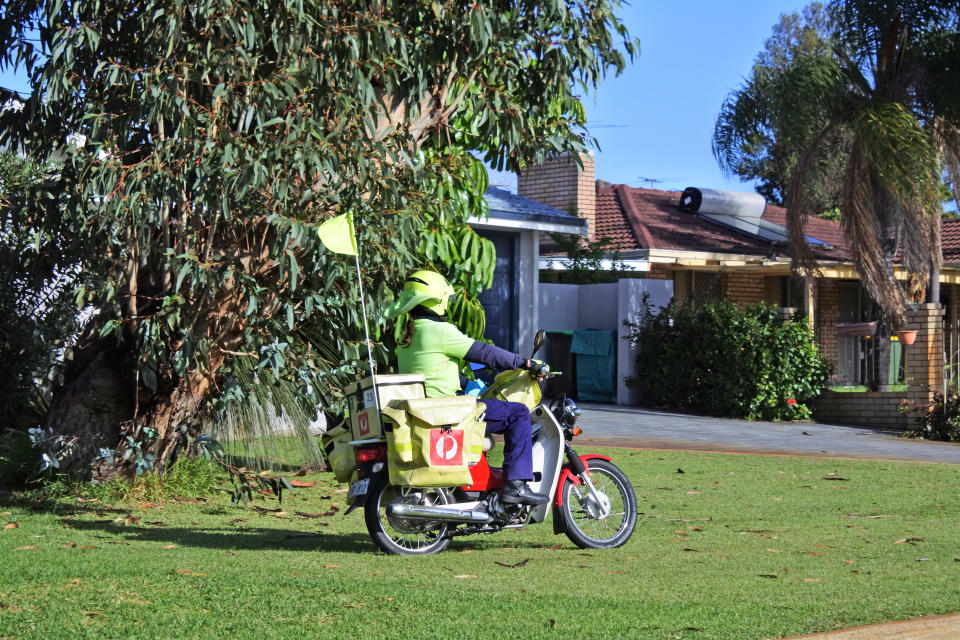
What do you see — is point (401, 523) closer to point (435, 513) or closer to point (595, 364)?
point (435, 513)

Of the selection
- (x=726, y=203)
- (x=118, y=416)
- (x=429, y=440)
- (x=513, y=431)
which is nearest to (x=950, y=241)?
(x=726, y=203)

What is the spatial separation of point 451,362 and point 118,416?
354 cm

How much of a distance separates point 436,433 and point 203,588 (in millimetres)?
1790

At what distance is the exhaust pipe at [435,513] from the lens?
7.23 meters

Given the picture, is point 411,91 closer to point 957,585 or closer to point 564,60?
point 564,60

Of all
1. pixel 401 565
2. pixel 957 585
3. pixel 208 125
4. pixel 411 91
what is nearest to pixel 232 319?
pixel 208 125

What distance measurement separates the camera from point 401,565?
22.7ft

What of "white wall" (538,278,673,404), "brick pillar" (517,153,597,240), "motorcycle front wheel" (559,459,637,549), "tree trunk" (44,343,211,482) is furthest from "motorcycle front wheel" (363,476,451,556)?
"brick pillar" (517,153,597,240)

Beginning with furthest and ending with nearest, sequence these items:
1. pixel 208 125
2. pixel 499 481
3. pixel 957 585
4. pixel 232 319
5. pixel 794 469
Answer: pixel 794 469, pixel 232 319, pixel 208 125, pixel 499 481, pixel 957 585

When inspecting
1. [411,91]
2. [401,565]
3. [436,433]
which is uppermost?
[411,91]

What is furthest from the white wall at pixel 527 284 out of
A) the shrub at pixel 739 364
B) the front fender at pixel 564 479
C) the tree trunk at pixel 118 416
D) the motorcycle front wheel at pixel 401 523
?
the motorcycle front wheel at pixel 401 523

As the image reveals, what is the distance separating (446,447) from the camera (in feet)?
23.5

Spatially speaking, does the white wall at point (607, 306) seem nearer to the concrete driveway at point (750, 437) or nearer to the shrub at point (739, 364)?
the shrub at point (739, 364)

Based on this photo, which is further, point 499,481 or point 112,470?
point 112,470
